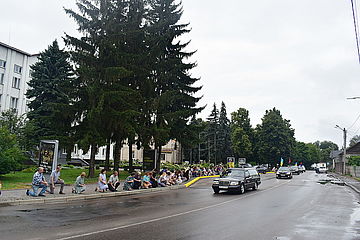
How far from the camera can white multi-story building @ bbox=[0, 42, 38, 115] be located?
5038cm

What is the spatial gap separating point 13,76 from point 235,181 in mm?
45711

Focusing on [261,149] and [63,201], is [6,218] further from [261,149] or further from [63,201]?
[261,149]

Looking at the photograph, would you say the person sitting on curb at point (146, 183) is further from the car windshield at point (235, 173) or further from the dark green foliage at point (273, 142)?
the dark green foliage at point (273, 142)

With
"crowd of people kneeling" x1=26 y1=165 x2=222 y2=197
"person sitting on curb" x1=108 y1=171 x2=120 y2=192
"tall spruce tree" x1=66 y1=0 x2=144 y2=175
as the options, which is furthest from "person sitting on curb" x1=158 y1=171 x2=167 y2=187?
"person sitting on curb" x1=108 y1=171 x2=120 y2=192

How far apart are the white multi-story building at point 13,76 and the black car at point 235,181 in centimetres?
3909

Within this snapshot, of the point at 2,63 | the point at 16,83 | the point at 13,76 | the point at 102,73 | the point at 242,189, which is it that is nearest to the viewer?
the point at 242,189

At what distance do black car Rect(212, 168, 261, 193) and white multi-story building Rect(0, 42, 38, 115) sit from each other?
39091 mm

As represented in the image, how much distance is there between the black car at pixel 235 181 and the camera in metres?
20.3

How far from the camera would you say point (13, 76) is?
172 ft

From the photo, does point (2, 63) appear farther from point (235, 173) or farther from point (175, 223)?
point (175, 223)

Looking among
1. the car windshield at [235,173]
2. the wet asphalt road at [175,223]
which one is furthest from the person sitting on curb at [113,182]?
the car windshield at [235,173]

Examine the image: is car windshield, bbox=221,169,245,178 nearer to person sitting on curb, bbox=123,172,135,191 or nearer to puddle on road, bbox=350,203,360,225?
person sitting on curb, bbox=123,172,135,191

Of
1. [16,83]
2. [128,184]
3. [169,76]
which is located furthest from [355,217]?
[16,83]

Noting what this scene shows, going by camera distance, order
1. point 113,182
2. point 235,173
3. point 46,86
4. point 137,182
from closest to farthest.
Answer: point 113,182 < point 137,182 < point 235,173 < point 46,86
